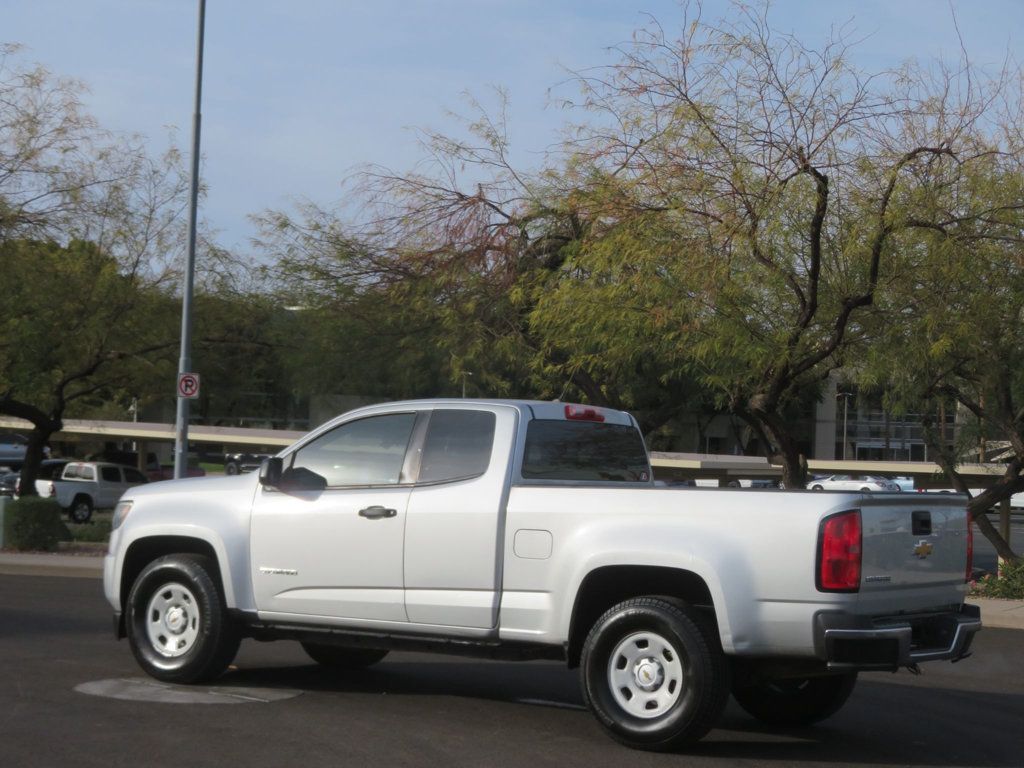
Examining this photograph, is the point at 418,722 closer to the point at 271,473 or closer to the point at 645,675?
the point at 645,675

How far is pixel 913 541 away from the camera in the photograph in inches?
285

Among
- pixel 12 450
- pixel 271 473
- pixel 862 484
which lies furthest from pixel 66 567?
pixel 12 450

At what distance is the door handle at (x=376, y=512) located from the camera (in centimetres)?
827

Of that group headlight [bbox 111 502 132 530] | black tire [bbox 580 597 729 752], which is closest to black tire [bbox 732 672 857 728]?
black tire [bbox 580 597 729 752]

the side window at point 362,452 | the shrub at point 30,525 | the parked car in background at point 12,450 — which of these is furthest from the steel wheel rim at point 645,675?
the parked car in background at point 12,450

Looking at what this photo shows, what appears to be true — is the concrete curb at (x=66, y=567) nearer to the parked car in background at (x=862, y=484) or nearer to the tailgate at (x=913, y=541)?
the parked car in background at (x=862, y=484)

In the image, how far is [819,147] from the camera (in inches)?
616

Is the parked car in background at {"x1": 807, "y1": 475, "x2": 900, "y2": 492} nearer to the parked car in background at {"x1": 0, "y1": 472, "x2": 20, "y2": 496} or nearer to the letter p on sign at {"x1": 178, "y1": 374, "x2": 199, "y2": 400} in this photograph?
the letter p on sign at {"x1": 178, "y1": 374, "x2": 199, "y2": 400}

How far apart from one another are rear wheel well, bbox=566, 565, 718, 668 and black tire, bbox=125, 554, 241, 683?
8.40 ft

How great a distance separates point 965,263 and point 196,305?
1695 cm

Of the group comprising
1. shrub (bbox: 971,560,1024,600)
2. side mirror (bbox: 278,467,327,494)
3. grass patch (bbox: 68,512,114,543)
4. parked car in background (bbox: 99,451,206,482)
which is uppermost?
side mirror (bbox: 278,467,327,494)

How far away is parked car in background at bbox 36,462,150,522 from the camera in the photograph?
36.7 m

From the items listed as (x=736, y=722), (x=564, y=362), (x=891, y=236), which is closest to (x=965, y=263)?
(x=891, y=236)

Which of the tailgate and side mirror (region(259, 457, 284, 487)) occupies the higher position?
side mirror (region(259, 457, 284, 487))
